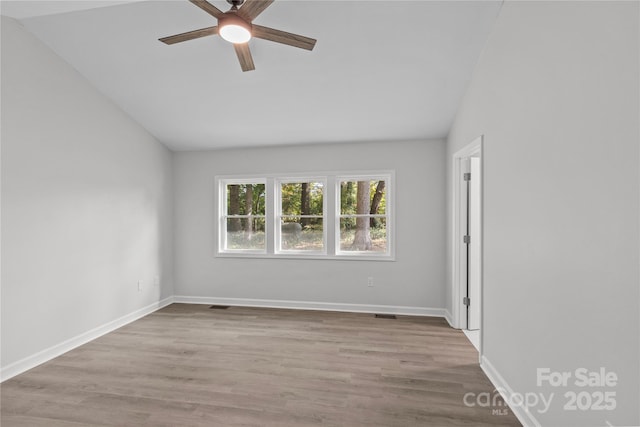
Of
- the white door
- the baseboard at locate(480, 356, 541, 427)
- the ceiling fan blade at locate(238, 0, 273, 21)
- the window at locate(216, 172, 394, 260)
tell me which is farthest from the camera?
the window at locate(216, 172, 394, 260)

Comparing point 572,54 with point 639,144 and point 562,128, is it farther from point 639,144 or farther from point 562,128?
point 639,144

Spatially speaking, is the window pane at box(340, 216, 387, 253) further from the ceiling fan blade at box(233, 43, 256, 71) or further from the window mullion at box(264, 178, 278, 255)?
the ceiling fan blade at box(233, 43, 256, 71)

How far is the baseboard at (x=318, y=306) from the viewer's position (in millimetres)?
4250

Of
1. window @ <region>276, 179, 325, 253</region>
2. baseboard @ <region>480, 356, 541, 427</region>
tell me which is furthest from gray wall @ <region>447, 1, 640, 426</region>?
window @ <region>276, 179, 325, 253</region>

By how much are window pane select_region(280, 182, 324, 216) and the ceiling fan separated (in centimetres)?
247

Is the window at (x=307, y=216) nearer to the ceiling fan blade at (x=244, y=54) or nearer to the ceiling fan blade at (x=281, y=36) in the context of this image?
the ceiling fan blade at (x=244, y=54)

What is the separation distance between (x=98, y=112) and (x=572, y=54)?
4.25 meters

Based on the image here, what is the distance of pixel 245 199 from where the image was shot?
4.88 metres

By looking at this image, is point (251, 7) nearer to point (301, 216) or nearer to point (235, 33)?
point (235, 33)

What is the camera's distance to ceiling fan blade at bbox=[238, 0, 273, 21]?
1.83 metres

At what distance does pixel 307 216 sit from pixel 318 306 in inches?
51.3

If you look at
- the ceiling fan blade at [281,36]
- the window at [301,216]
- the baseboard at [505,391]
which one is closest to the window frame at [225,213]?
the window at [301,216]

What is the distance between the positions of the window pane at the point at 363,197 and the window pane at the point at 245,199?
1248 mm

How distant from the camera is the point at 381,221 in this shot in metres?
4.46
